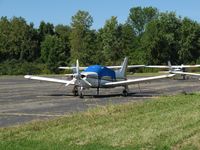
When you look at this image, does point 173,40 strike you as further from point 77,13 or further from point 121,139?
point 121,139

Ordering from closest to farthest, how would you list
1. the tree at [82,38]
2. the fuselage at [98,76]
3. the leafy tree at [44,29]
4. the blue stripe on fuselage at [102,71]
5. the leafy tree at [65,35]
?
1. the fuselage at [98,76]
2. the blue stripe on fuselage at [102,71]
3. the tree at [82,38]
4. the leafy tree at [65,35]
5. the leafy tree at [44,29]

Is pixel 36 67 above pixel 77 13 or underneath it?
underneath

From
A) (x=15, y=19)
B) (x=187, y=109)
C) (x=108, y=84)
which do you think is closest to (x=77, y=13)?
(x=15, y=19)

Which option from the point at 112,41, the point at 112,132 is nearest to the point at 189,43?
the point at 112,41

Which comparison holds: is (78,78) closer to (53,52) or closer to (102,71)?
(102,71)

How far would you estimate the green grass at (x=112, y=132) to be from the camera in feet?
35.1

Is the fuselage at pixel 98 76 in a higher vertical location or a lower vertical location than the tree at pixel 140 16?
lower

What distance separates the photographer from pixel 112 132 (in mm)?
12273

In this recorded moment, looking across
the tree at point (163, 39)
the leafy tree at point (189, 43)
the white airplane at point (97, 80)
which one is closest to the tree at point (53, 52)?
the tree at point (163, 39)

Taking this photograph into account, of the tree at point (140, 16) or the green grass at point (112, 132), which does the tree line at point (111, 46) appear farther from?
the green grass at point (112, 132)

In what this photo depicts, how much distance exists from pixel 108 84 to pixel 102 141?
19094 millimetres

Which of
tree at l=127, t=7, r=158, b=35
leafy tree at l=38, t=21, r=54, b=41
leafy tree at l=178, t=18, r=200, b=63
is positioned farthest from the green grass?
tree at l=127, t=7, r=158, b=35

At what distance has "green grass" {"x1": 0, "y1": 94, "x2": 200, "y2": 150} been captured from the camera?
1070 cm

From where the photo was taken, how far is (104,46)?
10838 cm
